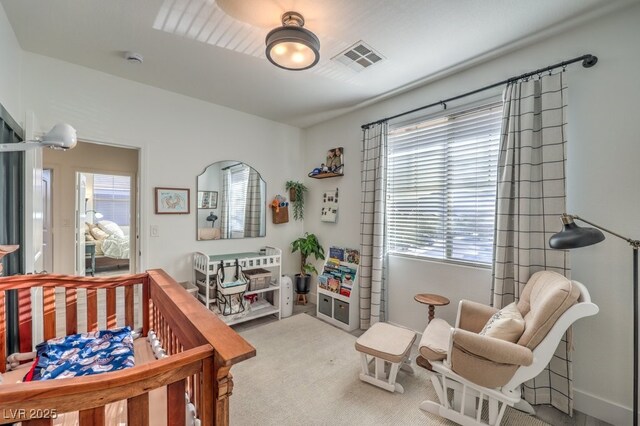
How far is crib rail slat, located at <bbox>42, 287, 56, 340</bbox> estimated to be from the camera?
1636 mm

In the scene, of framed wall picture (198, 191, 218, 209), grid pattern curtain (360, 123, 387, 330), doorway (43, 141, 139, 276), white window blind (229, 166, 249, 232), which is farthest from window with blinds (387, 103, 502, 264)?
doorway (43, 141, 139, 276)

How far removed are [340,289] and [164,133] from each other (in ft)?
8.37

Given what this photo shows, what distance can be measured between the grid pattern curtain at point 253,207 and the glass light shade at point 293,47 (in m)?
1.95

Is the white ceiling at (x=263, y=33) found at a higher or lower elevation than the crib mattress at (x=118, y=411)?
higher

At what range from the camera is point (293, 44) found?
1689 mm

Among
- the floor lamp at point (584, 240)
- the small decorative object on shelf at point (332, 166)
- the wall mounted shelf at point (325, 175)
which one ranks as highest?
the small decorative object on shelf at point (332, 166)

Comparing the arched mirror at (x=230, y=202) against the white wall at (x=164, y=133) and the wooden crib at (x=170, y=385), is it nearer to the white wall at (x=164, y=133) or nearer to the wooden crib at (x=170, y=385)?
the white wall at (x=164, y=133)

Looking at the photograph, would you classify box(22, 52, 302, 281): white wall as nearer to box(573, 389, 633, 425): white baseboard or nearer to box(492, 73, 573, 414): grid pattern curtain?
box(492, 73, 573, 414): grid pattern curtain

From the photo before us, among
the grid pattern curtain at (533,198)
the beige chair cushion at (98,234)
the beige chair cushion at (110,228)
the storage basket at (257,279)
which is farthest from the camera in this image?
the beige chair cushion at (110,228)

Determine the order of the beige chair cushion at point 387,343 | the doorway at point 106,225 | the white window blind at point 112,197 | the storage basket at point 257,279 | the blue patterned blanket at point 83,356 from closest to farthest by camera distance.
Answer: the blue patterned blanket at point 83,356
the beige chair cushion at point 387,343
the storage basket at point 257,279
the doorway at point 106,225
the white window blind at point 112,197

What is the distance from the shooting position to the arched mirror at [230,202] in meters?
3.23

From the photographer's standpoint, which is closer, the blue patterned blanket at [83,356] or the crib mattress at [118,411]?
the crib mattress at [118,411]

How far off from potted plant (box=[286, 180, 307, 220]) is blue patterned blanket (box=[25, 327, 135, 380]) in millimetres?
2630

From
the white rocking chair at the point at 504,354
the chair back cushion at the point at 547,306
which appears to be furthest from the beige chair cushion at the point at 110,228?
the chair back cushion at the point at 547,306
